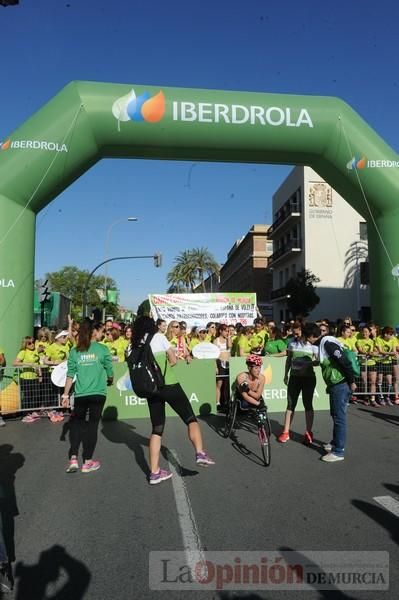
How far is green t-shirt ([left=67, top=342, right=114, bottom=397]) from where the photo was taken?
545 cm

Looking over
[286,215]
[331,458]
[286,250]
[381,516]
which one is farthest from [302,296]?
[381,516]

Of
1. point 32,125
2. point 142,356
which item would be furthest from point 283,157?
point 142,356

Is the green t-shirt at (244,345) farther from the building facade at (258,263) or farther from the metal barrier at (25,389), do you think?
the building facade at (258,263)

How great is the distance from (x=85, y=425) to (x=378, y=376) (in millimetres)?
6790

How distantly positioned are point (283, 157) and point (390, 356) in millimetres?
4850

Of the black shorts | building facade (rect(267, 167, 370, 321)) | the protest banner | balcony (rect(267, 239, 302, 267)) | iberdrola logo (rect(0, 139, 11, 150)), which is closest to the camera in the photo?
the black shorts

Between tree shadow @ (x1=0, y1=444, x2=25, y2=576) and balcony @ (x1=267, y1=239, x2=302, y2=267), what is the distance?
41.2 m

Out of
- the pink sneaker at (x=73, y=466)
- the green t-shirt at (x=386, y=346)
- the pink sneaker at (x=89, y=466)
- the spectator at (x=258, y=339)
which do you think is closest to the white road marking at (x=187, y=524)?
the pink sneaker at (x=89, y=466)

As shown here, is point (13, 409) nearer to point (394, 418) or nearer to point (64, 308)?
point (394, 418)

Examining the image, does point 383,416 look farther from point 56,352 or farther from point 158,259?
point 158,259

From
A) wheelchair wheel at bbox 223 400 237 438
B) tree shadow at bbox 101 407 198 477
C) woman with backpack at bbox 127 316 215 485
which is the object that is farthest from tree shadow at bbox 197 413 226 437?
woman with backpack at bbox 127 316 215 485

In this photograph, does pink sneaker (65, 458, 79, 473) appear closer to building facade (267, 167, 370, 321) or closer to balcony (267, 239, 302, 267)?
building facade (267, 167, 370, 321)

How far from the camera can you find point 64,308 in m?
26.5

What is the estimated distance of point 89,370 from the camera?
548 cm
